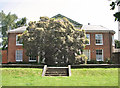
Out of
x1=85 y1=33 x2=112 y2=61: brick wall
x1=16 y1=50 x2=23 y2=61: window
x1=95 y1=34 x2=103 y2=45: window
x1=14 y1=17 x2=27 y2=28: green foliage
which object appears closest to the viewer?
x1=85 y1=33 x2=112 y2=61: brick wall

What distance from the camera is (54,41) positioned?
23000mm

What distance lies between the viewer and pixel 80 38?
78.8 ft

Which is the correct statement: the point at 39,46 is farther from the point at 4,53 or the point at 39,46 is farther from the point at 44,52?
the point at 4,53

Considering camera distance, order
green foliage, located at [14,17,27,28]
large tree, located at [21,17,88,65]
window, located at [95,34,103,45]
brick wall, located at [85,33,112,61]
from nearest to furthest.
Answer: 1. large tree, located at [21,17,88,65]
2. brick wall, located at [85,33,112,61]
3. window, located at [95,34,103,45]
4. green foliage, located at [14,17,27,28]

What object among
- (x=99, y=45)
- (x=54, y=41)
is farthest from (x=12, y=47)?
(x=99, y=45)

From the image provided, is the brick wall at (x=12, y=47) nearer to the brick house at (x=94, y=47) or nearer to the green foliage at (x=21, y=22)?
the brick house at (x=94, y=47)

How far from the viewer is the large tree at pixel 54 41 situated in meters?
23.1

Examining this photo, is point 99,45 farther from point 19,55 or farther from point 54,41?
point 19,55

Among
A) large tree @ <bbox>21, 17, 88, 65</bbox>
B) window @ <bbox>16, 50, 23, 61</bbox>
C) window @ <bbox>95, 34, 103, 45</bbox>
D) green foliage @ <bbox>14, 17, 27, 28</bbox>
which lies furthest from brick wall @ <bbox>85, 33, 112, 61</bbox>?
green foliage @ <bbox>14, 17, 27, 28</bbox>

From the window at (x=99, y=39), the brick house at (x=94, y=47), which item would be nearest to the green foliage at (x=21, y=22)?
the brick house at (x=94, y=47)

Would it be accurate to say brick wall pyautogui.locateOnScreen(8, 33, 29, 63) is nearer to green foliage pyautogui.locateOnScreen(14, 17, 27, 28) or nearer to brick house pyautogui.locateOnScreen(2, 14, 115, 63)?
brick house pyautogui.locateOnScreen(2, 14, 115, 63)

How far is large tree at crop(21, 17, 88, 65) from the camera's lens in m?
23.1

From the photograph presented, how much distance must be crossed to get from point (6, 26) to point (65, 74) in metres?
39.5

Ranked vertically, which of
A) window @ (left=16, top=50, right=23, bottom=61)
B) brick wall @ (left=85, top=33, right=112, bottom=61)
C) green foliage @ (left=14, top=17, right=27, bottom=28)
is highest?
green foliage @ (left=14, top=17, right=27, bottom=28)
